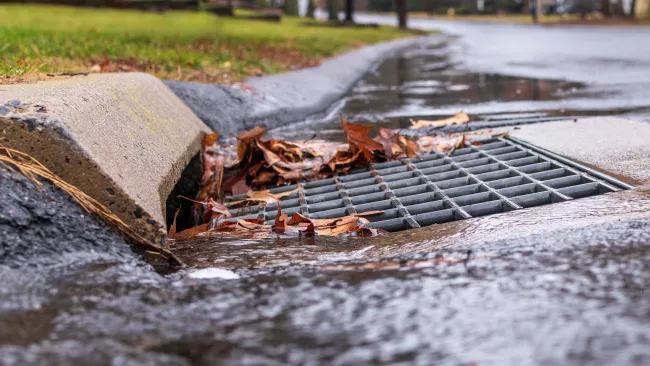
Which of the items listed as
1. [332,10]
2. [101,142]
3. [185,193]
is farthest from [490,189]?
[332,10]

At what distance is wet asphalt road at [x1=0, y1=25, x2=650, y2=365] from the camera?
1830mm

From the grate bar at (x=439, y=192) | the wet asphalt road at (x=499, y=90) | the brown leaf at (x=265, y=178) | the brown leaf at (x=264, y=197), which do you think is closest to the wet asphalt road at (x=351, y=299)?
the grate bar at (x=439, y=192)

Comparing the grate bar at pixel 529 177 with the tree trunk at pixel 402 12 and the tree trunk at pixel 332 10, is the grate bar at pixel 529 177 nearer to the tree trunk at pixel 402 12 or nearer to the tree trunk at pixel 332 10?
the tree trunk at pixel 402 12

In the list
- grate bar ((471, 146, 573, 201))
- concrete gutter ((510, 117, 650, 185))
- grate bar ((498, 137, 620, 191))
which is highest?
concrete gutter ((510, 117, 650, 185))

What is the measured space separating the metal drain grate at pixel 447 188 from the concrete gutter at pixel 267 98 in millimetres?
1912

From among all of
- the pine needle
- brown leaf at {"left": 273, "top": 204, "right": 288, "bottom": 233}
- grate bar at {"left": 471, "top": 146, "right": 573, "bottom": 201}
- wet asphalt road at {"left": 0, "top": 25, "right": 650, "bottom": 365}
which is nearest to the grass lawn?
the pine needle

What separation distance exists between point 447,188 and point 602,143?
1.05 metres

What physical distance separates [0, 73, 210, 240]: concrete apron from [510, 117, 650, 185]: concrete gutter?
205cm

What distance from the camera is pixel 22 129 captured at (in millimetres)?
2746

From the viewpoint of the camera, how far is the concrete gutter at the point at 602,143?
3.72 meters

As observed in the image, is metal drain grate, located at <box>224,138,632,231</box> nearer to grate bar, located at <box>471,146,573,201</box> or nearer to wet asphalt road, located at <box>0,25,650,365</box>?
grate bar, located at <box>471,146,573,201</box>

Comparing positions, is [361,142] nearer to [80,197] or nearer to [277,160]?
[277,160]

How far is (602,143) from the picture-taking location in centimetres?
434

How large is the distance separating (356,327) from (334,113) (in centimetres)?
580
